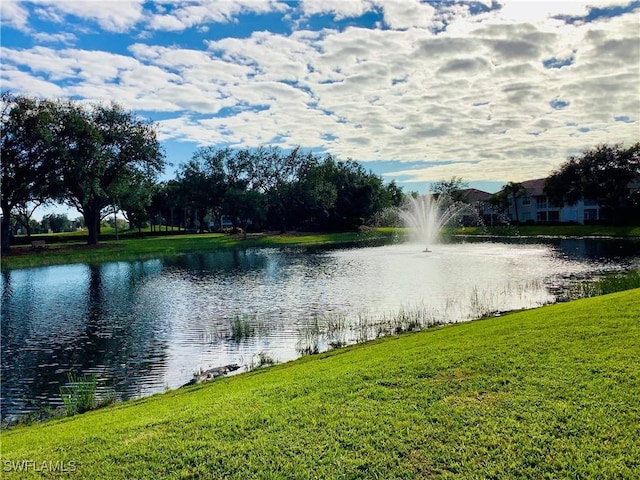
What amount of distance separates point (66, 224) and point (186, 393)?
15700 cm

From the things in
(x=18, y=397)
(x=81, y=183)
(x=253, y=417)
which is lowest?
(x=18, y=397)

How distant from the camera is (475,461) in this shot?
16.8 feet

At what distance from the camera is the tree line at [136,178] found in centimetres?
4747

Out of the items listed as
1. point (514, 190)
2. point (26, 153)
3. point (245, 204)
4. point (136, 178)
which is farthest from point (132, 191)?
point (514, 190)

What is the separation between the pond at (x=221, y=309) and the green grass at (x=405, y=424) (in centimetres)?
472

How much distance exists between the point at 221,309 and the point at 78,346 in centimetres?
658

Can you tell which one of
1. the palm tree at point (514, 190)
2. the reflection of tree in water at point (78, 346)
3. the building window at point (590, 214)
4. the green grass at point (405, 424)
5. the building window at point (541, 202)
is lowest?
the reflection of tree in water at point (78, 346)

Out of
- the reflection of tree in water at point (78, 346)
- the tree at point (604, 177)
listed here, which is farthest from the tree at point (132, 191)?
the tree at point (604, 177)

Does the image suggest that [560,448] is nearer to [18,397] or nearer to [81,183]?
[18,397]

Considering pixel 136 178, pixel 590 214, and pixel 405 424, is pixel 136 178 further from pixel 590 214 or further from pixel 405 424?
pixel 590 214

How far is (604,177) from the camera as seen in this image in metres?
71.1

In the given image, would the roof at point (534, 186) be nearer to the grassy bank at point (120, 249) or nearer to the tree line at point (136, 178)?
the tree line at point (136, 178)

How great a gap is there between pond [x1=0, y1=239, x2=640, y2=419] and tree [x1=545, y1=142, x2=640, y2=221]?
124 feet

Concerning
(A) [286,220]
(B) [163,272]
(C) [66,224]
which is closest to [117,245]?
(B) [163,272]
